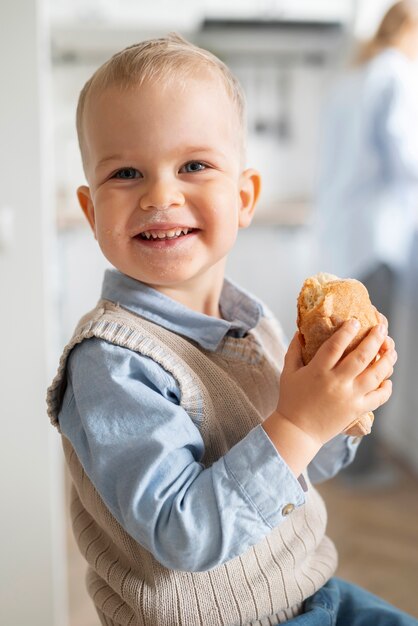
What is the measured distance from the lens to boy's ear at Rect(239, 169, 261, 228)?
890 mm

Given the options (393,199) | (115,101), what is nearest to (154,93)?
(115,101)

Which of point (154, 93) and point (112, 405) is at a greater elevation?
point (154, 93)

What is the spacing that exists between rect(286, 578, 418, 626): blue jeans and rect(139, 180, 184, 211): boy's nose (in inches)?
17.6

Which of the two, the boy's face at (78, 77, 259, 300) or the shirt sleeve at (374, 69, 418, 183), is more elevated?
the shirt sleeve at (374, 69, 418, 183)

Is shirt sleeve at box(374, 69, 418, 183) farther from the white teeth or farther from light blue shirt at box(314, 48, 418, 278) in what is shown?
the white teeth

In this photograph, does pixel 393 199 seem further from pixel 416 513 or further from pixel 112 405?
pixel 112 405

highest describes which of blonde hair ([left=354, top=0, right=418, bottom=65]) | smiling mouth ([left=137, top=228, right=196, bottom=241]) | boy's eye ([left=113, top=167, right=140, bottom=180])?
blonde hair ([left=354, top=0, right=418, bottom=65])

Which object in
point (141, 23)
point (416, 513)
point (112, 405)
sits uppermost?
point (141, 23)

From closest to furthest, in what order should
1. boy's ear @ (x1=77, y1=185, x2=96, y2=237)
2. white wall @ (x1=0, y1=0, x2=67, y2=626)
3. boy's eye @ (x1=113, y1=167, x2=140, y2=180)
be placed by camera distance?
1. boy's eye @ (x1=113, y1=167, x2=140, y2=180)
2. boy's ear @ (x1=77, y1=185, x2=96, y2=237)
3. white wall @ (x1=0, y1=0, x2=67, y2=626)

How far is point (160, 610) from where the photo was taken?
2.46ft

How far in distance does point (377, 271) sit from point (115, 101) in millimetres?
2010

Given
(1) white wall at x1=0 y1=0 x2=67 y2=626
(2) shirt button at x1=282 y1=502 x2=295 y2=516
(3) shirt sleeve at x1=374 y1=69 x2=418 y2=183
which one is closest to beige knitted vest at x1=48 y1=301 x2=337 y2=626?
(2) shirt button at x1=282 y1=502 x2=295 y2=516

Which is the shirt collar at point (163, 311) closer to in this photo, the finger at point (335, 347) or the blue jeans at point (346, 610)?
the finger at point (335, 347)

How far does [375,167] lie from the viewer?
8.35 feet
